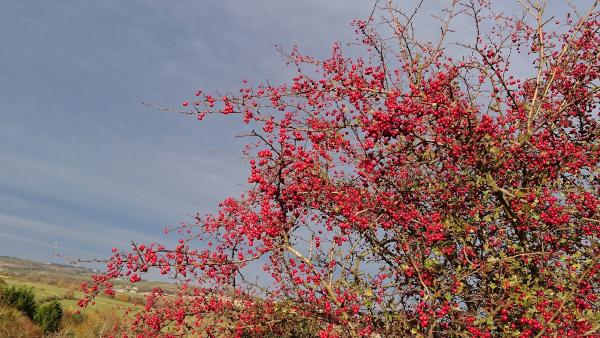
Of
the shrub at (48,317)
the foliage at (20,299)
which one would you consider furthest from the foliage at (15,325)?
the foliage at (20,299)

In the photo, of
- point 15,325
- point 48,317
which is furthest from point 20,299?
point 15,325

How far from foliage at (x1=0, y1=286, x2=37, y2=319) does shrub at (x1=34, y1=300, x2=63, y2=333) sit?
411 millimetres

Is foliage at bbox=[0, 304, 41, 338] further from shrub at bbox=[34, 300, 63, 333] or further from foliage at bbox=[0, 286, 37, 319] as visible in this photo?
foliage at bbox=[0, 286, 37, 319]

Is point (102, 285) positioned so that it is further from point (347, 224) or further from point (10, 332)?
point (10, 332)

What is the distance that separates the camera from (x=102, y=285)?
7277mm

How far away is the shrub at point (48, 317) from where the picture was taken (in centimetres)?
1633

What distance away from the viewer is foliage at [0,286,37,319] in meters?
16.1

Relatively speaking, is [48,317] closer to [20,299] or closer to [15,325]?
[20,299]

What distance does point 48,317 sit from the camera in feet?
54.1

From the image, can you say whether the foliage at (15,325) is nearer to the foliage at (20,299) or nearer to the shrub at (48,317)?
the shrub at (48,317)

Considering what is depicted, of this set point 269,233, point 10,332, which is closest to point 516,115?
point 269,233

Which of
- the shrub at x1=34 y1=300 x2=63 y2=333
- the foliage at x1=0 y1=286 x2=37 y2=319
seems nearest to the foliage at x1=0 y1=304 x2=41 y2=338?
the shrub at x1=34 y1=300 x2=63 y2=333

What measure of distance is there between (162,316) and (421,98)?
631cm

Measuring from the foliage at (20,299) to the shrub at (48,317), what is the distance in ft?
1.35
